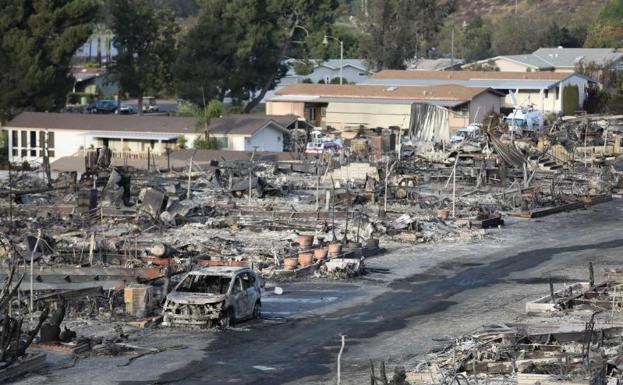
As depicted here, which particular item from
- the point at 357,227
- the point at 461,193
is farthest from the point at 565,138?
the point at 357,227

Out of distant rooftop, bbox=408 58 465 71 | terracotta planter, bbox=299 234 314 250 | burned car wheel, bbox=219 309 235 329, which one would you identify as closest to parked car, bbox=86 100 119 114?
distant rooftop, bbox=408 58 465 71

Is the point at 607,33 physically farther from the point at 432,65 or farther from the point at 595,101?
the point at 595,101

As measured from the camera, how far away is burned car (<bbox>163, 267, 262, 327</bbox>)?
26.2 metres

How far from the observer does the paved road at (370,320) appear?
22.8m

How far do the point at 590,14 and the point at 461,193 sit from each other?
133247mm

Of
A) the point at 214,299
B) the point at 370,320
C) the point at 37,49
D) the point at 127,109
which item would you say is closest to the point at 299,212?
the point at 370,320

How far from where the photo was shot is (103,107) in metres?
97.6

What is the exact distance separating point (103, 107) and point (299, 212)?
5602cm

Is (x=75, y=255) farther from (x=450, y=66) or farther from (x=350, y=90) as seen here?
(x=450, y=66)

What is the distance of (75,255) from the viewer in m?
33.8

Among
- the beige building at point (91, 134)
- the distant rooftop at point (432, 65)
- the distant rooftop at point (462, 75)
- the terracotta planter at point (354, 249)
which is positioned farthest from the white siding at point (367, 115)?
the terracotta planter at point (354, 249)

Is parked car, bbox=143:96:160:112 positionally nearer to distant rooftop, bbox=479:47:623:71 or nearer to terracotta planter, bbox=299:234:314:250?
distant rooftop, bbox=479:47:623:71

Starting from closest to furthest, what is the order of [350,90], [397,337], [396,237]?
[397,337] → [396,237] → [350,90]

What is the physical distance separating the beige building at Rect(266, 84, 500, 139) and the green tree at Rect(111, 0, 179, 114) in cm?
943
